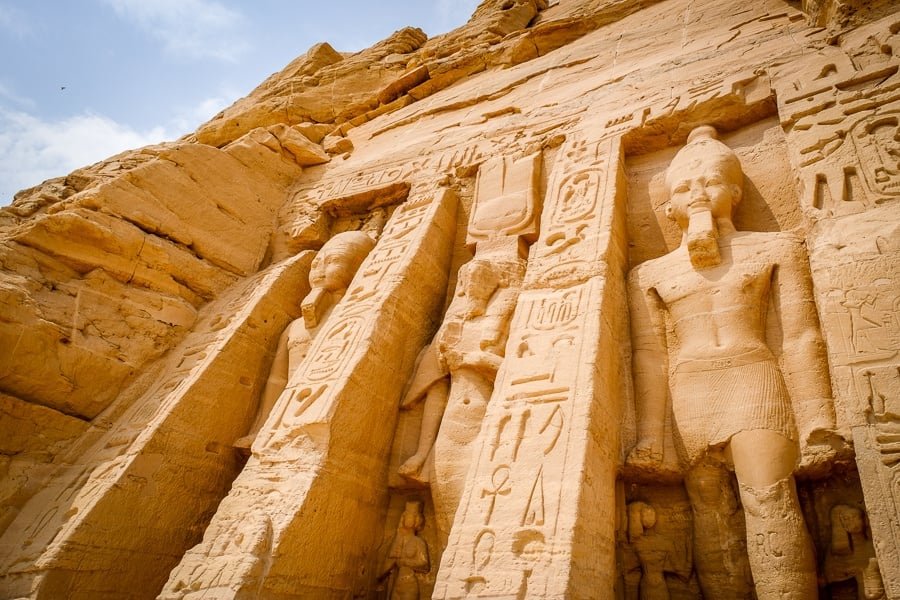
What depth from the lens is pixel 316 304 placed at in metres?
5.06

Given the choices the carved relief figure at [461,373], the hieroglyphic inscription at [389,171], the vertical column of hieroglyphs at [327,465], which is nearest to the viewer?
the vertical column of hieroglyphs at [327,465]

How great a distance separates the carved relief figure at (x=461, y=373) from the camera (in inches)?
139

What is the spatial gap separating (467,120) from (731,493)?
515 centimetres

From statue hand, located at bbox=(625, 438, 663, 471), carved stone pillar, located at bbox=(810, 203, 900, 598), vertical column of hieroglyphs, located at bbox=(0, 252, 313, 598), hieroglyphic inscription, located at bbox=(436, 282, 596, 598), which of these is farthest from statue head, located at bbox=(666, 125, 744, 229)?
vertical column of hieroglyphs, located at bbox=(0, 252, 313, 598)

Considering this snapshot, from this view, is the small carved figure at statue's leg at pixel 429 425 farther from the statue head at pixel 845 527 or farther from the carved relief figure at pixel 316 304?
the statue head at pixel 845 527

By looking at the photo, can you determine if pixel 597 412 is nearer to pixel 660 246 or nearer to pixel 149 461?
pixel 660 246

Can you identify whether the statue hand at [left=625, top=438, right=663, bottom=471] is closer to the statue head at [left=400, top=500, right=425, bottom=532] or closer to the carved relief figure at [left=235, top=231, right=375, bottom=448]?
the statue head at [left=400, top=500, right=425, bottom=532]

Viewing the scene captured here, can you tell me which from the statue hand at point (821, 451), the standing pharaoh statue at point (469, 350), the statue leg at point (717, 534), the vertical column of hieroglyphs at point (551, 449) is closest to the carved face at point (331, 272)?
the standing pharaoh statue at point (469, 350)

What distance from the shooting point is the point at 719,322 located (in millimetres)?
3391

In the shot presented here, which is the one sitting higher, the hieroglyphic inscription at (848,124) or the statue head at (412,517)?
the hieroglyphic inscription at (848,124)

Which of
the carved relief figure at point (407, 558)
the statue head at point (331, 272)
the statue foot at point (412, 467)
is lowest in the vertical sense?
the carved relief figure at point (407, 558)

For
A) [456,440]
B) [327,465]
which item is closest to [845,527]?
[456,440]

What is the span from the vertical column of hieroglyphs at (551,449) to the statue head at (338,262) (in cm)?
192

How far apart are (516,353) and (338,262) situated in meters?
2.40
